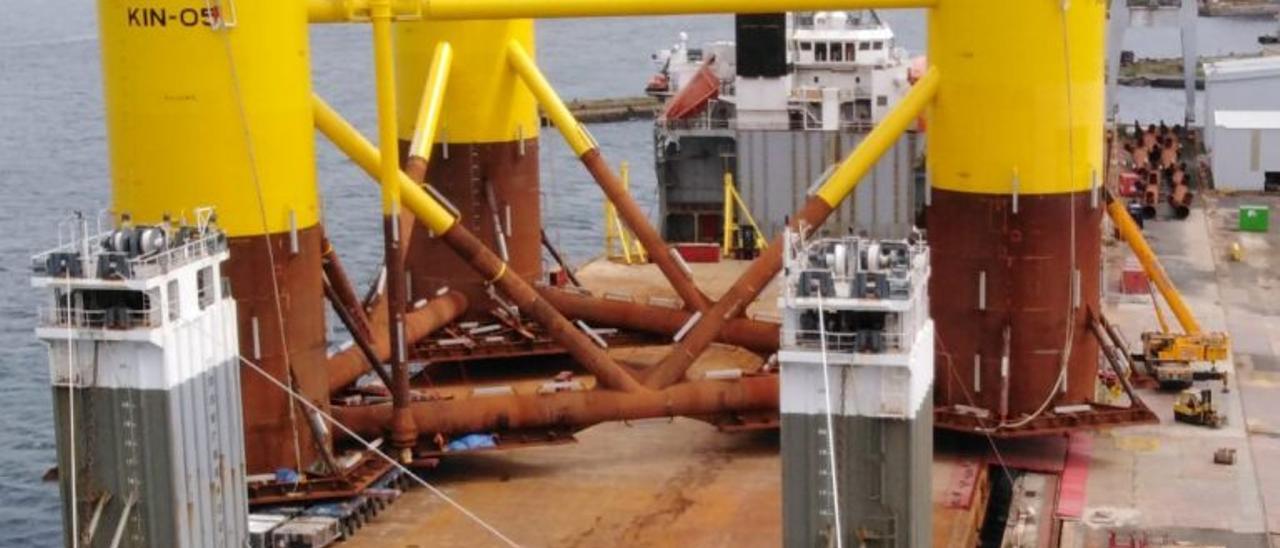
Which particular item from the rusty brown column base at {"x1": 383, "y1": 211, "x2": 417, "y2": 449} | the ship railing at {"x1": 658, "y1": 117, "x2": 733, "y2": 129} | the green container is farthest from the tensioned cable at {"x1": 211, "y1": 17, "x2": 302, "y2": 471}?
the green container

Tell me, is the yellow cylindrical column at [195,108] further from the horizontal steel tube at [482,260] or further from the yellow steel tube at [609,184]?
the yellow steel tube at [609,184]

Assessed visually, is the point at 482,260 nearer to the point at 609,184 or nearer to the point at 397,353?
the point at 397,353

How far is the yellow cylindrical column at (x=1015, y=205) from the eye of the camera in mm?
29672

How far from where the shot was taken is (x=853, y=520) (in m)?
21.0

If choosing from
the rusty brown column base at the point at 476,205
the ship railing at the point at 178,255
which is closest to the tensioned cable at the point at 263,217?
the ship railing at the point at 178,255

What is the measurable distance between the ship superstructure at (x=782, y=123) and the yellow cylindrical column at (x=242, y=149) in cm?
2327

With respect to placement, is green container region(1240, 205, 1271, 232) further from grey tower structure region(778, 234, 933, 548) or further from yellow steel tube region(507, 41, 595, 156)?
grey tower structure region(778, 234, 933, 548)

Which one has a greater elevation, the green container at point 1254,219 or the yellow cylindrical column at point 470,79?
the yellow cylindrical column at point 470,79

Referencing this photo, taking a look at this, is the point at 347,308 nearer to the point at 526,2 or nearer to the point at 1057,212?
the point at 526,2

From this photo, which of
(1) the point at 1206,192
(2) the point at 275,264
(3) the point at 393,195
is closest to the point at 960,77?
(3) the point at 393,195

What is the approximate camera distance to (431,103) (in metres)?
32.9

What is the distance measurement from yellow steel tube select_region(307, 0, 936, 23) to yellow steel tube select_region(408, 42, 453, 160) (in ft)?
8.24

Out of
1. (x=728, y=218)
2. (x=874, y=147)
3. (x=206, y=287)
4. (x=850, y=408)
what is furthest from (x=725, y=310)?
(x=728, y=218)

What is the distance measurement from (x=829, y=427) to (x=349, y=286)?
12.9m
